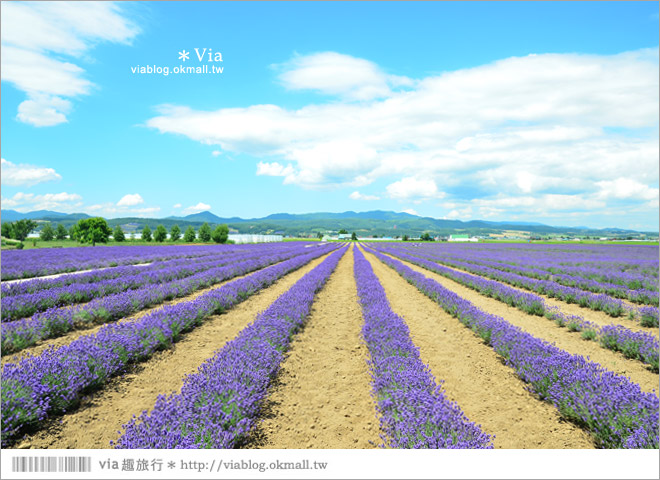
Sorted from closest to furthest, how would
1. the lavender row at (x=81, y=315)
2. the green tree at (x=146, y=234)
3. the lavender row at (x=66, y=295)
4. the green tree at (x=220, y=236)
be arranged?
the lavender row at (x=81, y=315) → the lavender row at (x=66, y=295) → the green tree at (x=146, y=234) → the green tree at (x=220, y=236)

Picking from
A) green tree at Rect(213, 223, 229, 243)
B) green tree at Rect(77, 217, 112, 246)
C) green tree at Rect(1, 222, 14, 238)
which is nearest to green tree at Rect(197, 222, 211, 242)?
green tree at Rect(213, 223, 229, 243)

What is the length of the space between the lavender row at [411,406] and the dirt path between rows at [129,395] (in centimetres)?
281

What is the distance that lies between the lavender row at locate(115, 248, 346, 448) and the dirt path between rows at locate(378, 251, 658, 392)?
4.74m

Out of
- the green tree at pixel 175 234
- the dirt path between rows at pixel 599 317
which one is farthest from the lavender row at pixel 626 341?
the green tree at pixel 175 234

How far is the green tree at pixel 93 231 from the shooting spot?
34.7 m

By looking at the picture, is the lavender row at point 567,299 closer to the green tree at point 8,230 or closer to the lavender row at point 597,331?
the lavender row at point 597,331

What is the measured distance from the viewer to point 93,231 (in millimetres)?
→ 34469

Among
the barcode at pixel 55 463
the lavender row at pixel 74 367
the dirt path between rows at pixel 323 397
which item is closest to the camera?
the barcode at pixel 55 463

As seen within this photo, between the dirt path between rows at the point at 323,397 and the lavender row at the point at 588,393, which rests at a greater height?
the lavender row at the point at 588,393

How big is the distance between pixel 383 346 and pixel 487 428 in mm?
1841

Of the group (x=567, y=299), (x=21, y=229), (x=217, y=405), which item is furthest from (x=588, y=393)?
(x=21, y=229)

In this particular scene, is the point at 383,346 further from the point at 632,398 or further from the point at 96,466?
the point at 96,466

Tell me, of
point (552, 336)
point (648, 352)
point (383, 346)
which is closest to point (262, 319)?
point (383, 346)

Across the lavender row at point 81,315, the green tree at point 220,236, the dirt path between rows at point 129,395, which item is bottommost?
the dirt path between rows at point 129,395
